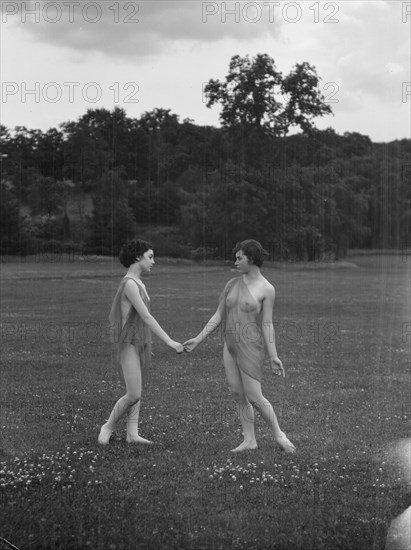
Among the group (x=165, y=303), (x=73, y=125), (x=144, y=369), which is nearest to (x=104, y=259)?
(x=73, y=125)

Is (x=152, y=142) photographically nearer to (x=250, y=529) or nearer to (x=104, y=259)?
(x=104, y=259)

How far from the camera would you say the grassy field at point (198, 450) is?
24.0 feet

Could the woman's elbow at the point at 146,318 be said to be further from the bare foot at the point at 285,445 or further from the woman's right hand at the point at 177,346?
the bare foot at the point at 285,445

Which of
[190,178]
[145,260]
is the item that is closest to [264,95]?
[190,178]

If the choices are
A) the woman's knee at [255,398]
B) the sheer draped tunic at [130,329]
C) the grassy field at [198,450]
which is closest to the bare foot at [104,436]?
the grassy field at [198,450]

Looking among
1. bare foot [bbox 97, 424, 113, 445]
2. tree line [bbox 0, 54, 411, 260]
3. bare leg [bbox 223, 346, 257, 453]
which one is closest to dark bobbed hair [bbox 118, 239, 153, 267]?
bare leg [bbox 223, 346, 257, 453]

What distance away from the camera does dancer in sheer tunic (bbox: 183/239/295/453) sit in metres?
9.60

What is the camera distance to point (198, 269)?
61500 mm

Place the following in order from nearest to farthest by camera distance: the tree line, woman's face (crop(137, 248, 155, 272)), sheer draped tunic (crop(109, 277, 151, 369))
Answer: woman's face (crop(137, 248, 155, 272)), sheer draped tunic (crop(109, 277, 151, 369)), the tree line

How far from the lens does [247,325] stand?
9664mm

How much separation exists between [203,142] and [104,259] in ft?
57.5

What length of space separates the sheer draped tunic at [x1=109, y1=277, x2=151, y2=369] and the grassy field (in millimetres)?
1218

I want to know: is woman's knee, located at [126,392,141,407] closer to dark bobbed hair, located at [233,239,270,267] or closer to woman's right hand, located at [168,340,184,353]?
woman's right hand, located at [168,340,184,353]

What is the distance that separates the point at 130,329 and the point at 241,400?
1.64 m
